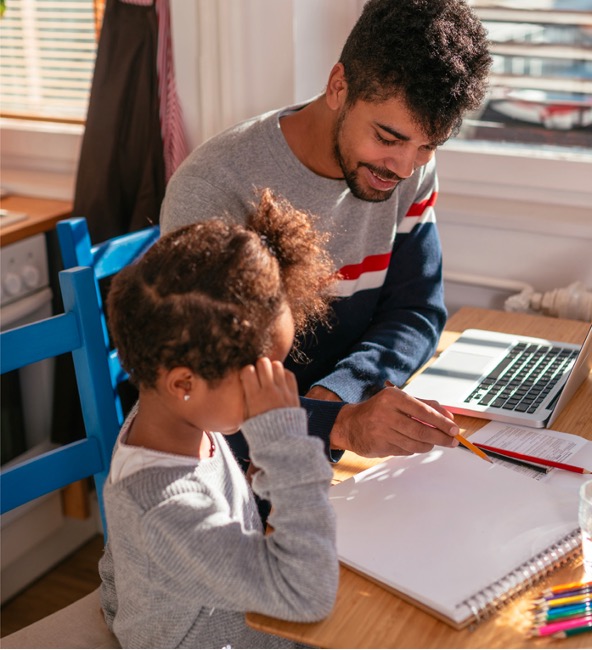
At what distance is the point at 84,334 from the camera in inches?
51.0

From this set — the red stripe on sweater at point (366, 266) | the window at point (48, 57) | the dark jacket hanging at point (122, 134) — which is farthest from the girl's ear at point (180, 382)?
the window at point (48, 57)

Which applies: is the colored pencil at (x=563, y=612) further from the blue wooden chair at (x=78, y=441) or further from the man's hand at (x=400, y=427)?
the blue wooden chair at (x=78, y=441)

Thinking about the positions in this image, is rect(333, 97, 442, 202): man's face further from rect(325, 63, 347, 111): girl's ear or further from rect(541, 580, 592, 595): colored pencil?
rect(541, 580, 592, 595): colored pencil

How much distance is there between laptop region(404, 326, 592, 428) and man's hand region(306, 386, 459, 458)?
0.17 metres

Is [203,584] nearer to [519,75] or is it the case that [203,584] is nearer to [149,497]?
[149,497]

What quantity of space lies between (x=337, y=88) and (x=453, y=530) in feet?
2.20

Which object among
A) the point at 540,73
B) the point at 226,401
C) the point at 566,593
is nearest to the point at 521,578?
the point at 566,593

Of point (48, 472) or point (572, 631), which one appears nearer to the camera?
point (572, 631)

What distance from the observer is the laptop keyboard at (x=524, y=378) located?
4.27ft

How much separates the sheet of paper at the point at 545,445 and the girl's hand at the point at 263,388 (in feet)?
1.26

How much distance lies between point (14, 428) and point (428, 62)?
4.19ft

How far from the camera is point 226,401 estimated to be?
90 centimetres

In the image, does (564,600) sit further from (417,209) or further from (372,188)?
(417,209)

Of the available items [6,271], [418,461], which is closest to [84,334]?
[418,461]
